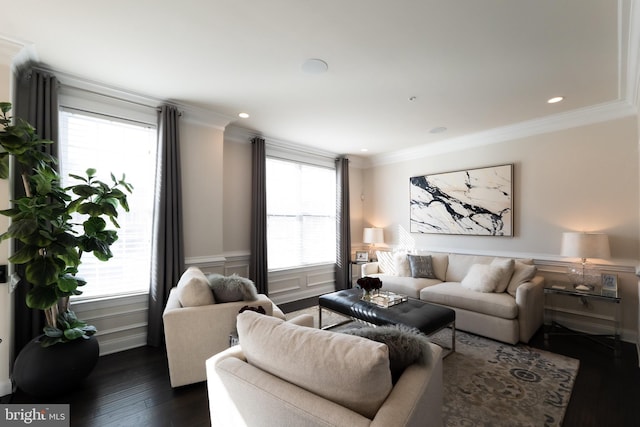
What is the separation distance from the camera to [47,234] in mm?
2059

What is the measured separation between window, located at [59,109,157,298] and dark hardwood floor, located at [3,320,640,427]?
2.71 ft

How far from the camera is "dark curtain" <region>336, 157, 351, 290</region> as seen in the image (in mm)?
5496

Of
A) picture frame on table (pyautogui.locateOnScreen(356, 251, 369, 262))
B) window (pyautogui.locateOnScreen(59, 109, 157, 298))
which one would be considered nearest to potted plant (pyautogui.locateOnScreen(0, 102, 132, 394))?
window (pyautogui.locateOnScreen(59, 109, 157, 298))

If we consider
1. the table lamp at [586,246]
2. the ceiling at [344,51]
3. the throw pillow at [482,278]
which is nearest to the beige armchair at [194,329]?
the ceiling at [344,51]

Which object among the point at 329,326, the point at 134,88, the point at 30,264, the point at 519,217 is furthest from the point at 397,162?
the point at 30,264

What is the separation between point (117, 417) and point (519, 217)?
4977 millimetres

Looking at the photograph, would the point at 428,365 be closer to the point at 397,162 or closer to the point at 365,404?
the point at 365,404

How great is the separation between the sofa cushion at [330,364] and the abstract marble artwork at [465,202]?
3951 millimetres

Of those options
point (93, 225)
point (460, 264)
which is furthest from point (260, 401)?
point (460, 264)

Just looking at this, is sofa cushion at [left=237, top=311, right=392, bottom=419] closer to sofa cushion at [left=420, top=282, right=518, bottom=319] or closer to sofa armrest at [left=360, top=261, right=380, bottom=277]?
sofa cushion at [left=420, top=282, right=518, bottom=319]

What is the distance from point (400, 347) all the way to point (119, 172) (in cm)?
330

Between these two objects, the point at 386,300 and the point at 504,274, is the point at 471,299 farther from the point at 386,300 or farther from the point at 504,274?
the point at 386,300

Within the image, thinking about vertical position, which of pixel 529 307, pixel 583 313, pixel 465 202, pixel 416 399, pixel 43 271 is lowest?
pixel 583 313

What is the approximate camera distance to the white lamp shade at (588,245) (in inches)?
120
